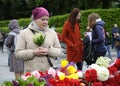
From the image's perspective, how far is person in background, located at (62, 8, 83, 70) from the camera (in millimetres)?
10453

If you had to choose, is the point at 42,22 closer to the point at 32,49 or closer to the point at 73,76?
the point at 32,49

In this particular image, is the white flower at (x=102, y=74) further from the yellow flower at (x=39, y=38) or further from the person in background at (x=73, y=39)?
the person in background at (x=73, y=39)

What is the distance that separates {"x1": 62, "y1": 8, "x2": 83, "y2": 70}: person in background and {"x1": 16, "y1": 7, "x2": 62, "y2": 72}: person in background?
365 cm

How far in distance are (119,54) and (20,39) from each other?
39.0 ft

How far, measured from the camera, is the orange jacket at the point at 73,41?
10.5 m

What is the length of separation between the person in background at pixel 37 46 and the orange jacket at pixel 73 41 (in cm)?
368

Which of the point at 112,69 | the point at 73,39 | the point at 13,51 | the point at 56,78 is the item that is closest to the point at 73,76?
the point at 56,78

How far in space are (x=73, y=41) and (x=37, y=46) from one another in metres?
3.95

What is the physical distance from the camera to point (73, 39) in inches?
415

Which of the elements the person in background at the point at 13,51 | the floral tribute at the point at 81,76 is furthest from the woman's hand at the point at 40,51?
the person in background at the point at 13,51

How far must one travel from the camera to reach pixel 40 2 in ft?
152

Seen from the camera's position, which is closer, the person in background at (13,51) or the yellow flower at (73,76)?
the yellow flower at (73,76)

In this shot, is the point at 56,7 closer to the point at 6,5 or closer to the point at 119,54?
the point at 6,5

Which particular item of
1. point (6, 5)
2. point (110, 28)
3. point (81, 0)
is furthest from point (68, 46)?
point (6, 5)
